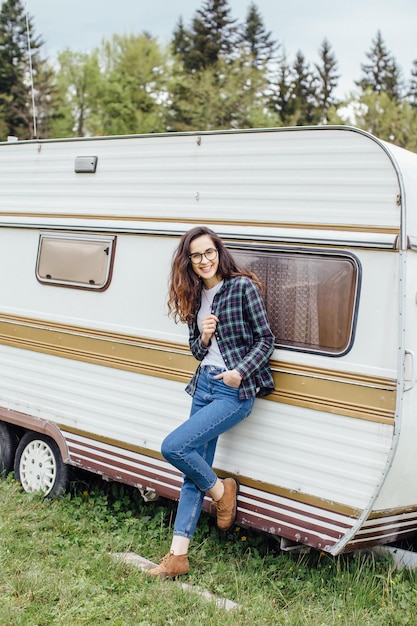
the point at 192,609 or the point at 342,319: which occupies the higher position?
the point at 342,319

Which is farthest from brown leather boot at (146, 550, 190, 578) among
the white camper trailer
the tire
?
the tire

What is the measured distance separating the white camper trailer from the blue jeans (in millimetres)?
251

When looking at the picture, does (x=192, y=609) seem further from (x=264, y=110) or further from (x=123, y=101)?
(x=123, y=101)

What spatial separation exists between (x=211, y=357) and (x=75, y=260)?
1718 millimetres

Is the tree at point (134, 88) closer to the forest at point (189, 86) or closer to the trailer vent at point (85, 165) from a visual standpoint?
the forest at point (189, 86)

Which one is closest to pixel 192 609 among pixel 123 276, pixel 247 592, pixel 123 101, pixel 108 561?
pixel 247 592

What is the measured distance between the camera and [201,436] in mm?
4402

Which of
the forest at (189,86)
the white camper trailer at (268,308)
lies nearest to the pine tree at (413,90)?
the forest at (189,86)

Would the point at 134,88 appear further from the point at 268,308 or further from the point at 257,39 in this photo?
the point at 268,308

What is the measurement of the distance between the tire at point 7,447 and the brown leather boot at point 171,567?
7.48 ft

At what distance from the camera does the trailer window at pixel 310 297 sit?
421 cm

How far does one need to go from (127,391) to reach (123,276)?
83cm

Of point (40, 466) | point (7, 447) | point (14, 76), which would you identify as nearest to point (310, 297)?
point (40, 466)

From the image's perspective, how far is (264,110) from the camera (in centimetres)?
4672
